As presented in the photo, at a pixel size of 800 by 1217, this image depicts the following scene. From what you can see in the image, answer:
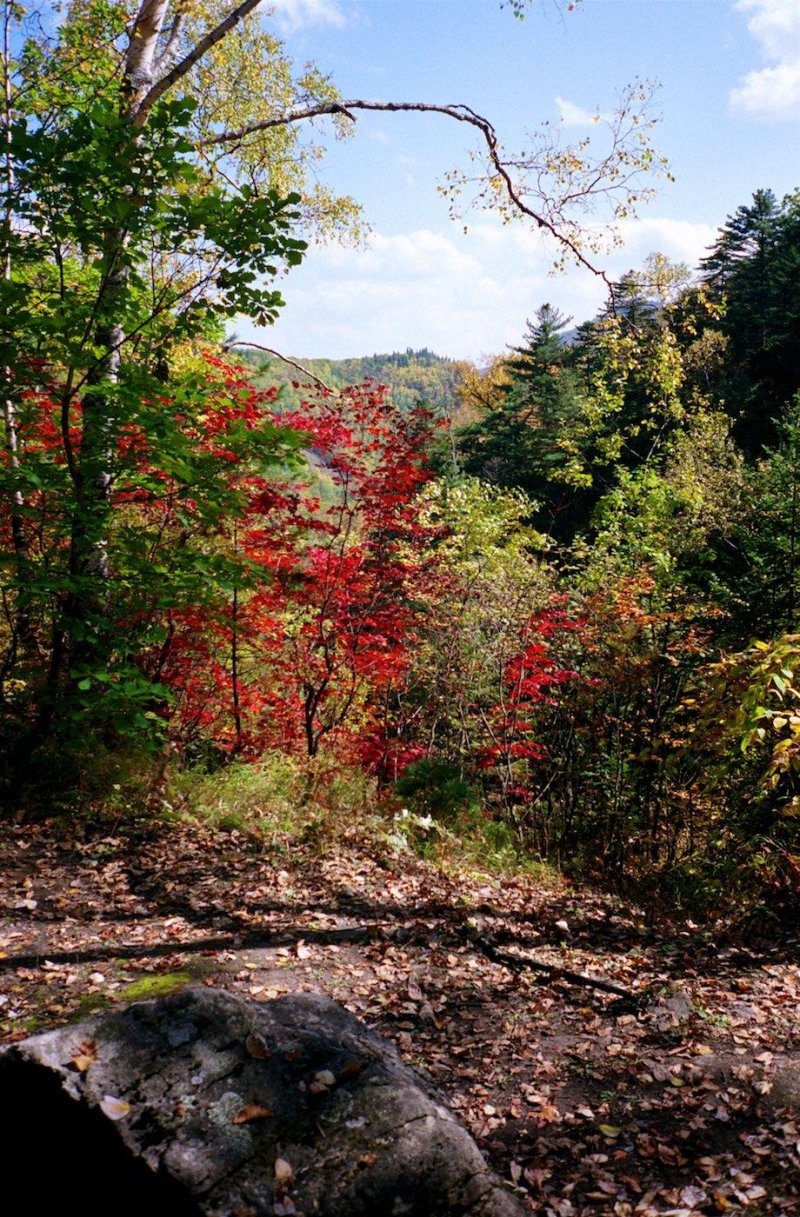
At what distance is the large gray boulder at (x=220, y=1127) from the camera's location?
7.54 ft

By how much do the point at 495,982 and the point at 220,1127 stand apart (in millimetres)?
2940

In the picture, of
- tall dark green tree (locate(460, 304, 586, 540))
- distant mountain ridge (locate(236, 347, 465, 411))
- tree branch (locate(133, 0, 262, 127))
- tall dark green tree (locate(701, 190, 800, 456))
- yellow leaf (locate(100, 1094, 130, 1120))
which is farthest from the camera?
distant mountain ridge (locate(236, 347, 465, 411))

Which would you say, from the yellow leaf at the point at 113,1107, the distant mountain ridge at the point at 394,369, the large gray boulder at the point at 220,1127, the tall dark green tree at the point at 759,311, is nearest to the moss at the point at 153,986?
the large gray boulder at the point at 220,1127

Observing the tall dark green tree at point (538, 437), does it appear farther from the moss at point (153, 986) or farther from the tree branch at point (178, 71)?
the moss at point (153, 986)

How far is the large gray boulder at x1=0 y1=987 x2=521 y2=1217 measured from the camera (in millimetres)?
2299

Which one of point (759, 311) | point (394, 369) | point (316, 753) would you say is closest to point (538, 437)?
point (759, 311)

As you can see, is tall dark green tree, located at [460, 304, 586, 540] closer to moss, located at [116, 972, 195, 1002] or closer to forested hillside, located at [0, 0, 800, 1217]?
forested hillside, located at [0, 0, 800, 1217]

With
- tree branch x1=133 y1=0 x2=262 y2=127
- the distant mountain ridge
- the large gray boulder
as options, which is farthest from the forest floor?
the distant mountain ridge

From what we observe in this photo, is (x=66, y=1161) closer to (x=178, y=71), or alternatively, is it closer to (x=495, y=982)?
(x=495, y=982)

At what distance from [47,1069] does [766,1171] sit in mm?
3048

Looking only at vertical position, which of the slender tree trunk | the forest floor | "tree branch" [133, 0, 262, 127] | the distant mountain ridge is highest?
the distant mountain ridge

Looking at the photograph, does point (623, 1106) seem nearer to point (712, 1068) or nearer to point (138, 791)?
point (712, 1068)

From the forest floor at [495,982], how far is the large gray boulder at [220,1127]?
3.01ft

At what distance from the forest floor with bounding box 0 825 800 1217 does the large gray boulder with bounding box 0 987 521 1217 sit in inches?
36.2
